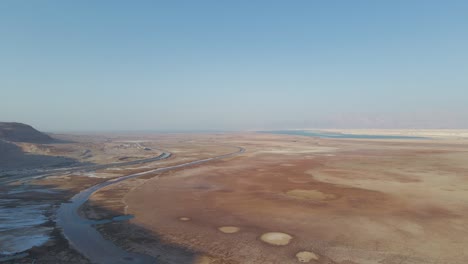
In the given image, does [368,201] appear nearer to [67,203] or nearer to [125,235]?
[125,235]

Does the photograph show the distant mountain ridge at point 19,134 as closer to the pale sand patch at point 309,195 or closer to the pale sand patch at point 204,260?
the pale sand patch at point 309,195

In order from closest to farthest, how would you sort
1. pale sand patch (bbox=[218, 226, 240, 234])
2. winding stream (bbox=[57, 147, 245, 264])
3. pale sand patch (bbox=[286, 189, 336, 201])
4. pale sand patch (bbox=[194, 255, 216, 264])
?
pale sand patch (bbox=[194, 255, 216, 264]), winding stream (bbox=[57, 147, 245, 264]), pale sand patch (bbox=[218, 226, 240, 234]), pale sand patch (bbox=[286, 189, 336, 201])

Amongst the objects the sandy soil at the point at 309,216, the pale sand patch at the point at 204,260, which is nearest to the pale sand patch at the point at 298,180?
the sandy soil at the point at 309,216

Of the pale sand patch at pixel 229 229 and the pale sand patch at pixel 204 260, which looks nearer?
the pale sand patch at pixel 204 260

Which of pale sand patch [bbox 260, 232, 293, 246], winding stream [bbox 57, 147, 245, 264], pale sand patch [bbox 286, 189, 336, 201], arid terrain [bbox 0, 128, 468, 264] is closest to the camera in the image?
winding stream [bbox 57, 147, 245, 264]

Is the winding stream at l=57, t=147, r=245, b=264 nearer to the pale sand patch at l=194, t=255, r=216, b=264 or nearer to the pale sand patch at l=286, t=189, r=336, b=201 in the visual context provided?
the pale sand patch at l=194, t=255, r=216, b=264

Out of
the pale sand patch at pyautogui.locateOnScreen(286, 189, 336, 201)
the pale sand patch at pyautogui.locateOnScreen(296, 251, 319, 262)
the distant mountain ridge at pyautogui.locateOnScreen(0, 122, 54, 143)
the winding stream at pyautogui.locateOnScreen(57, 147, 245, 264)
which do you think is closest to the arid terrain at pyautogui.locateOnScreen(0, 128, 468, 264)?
the pale sand patch at pyautogui.locateOnScreen(296, 251, 319, 262)
